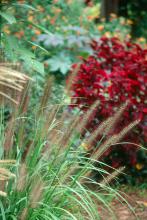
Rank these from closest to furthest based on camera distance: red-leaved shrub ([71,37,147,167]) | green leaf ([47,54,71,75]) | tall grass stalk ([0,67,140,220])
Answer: tall grass stalk ([0,67,140,220])
red-leaved shrub ([71,37,147,167])
green leaf ([47,54,71,75])

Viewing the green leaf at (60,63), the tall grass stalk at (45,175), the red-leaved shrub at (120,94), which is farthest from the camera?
the green leaf at (60,63)

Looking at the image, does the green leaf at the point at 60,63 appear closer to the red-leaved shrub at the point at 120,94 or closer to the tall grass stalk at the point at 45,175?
the red-leaved shrub at the point at 120,94

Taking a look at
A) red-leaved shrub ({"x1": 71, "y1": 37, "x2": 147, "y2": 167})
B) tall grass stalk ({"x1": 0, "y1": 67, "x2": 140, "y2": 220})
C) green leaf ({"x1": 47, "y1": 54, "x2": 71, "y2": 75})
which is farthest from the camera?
green leaf ({"x1": 47, "y1": 54, "x2": 71, "y2": 75})

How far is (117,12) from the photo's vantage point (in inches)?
646

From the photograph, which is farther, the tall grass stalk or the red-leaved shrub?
the red-leaved shrub

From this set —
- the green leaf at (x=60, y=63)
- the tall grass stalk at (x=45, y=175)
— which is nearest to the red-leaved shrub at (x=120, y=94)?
the tall grass stalk at (x=45, y=175)

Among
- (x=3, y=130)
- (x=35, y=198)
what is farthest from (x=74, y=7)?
(x=35, y=198)

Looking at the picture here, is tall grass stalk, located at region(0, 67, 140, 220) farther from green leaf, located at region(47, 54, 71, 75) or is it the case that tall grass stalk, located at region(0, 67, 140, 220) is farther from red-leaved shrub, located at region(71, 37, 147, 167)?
green leaf, located at region(47, 54, 71, 75)

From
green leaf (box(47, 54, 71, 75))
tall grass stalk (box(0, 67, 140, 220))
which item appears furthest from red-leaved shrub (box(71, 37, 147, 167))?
green leaf (box(47, 54, 71, 75))

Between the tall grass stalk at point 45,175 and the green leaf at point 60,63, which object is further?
the green leaf at point 60,63

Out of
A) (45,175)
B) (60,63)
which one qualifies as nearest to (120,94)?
(45,175)

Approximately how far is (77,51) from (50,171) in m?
5.74

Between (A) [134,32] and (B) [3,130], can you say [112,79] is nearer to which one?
(B) [3,130]

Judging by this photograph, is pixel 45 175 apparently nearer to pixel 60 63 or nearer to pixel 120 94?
pixel 120 94
